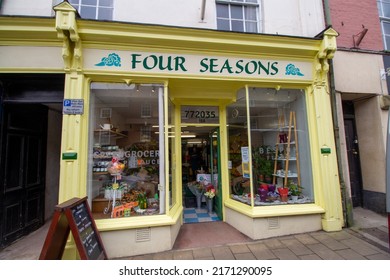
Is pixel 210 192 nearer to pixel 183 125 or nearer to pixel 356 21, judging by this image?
pixel 183 125

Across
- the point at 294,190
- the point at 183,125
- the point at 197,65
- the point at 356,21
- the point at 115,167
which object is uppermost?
the point at 356,21

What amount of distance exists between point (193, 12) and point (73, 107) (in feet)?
10.4

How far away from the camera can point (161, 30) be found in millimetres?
3602

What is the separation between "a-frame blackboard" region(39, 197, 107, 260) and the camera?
2442mm

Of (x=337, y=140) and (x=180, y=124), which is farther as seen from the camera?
(x=180, y=124)

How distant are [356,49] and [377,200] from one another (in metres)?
3.75

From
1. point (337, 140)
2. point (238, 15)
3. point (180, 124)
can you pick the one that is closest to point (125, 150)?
point (180, 124)

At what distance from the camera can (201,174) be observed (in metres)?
5.65

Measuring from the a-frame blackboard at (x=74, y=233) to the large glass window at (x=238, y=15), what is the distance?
459 centimetres

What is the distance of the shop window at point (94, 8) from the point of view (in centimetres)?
421

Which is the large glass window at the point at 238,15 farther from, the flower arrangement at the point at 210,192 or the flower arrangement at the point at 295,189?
the flower arrangement at the point at 210,192

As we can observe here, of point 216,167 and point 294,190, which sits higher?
point 216,167

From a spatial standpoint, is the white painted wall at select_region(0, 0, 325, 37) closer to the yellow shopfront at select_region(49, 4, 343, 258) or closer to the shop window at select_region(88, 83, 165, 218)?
the yellow shopfront at select_region(49, 4, 343, 258)

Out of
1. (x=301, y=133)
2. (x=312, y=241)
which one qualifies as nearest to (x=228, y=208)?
(x=312, y=241)
